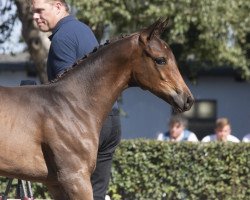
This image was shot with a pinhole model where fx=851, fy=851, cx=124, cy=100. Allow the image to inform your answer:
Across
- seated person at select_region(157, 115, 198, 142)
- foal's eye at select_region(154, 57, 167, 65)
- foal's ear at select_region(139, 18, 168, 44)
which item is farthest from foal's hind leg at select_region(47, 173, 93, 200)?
seated person at select_region(157, 115, 198, 142)

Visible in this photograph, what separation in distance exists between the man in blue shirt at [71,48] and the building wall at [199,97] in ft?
47.7

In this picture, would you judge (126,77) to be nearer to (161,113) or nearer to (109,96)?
(109,96)

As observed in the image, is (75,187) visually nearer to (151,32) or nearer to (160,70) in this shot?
(160,70)

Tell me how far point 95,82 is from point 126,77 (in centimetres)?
22

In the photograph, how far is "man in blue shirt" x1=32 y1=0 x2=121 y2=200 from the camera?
20.9ft

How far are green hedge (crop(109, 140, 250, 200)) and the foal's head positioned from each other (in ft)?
14.7

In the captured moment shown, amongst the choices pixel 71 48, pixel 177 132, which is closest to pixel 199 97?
pixel 177 132

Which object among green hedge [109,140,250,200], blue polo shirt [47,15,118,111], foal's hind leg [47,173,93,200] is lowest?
green hedge [109,140,250,200]

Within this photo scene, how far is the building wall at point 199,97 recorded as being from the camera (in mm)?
21047

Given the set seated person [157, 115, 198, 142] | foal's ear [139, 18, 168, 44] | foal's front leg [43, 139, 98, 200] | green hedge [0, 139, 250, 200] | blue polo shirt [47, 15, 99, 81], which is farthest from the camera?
seated person [157, 115, 198, 142]

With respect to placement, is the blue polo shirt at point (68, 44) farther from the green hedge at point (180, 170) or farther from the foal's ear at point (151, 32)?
the green hedge at point (180, 170)

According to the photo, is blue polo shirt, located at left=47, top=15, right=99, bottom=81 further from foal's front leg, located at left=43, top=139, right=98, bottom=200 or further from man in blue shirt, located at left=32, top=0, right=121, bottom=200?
foal's front leg, located at left=43, top=139, right=98, bottom=200

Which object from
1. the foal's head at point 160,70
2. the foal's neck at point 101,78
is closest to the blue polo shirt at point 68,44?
the foal's neck at point 101,78

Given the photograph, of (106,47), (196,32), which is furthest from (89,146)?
(196,32)
